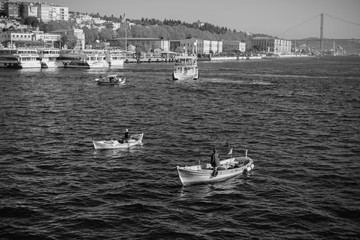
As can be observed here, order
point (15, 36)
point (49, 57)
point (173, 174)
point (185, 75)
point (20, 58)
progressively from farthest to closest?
point (15, 36) → point (49, 57) → point (20, 58) → point (185, 75) → point (173, 174)

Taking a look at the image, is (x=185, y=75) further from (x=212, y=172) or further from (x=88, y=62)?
(x=212, y=172)

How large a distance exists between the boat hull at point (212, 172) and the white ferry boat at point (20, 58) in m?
119

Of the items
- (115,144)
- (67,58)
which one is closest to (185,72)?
Answer: (115,144)

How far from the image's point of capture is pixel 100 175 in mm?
29969

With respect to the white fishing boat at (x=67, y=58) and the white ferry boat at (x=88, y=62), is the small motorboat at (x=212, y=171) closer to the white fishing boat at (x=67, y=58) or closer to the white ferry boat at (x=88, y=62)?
the white ferry boat at (x=88, y=62)

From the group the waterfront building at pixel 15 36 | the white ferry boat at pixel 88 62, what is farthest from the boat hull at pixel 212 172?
the waterfront building at pixel 15 36

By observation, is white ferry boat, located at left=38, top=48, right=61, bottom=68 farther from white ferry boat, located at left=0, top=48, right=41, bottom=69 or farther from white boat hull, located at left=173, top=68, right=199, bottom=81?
white boat hull, located at left=173, top=68, right=199, bottom=81

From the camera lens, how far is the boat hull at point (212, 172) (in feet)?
90.7

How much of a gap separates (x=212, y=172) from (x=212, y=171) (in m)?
0.06

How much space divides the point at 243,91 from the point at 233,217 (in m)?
61.3

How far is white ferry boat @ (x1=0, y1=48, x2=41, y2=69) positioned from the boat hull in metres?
119

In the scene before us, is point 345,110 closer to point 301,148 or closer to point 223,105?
point 223,105

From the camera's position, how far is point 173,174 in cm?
3044

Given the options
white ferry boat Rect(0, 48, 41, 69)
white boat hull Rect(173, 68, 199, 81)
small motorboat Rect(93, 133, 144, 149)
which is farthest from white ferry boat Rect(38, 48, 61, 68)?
small motorboat Rect(93, 133, 144, 149)
